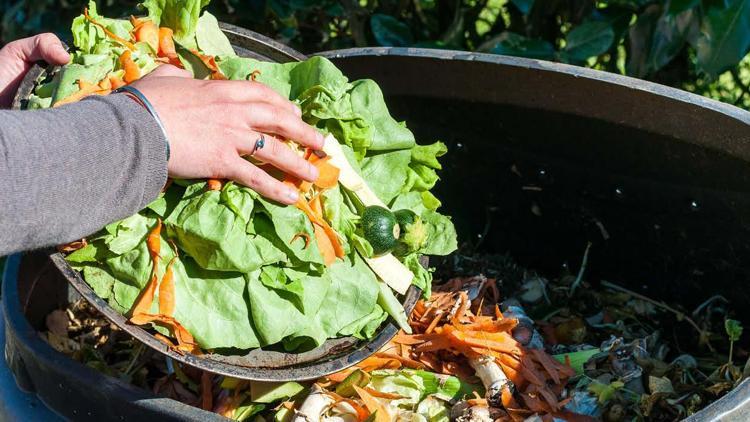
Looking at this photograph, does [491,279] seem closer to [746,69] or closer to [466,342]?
[466,342]

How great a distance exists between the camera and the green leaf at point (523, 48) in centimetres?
355

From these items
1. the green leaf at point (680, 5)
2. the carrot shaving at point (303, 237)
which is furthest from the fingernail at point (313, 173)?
the green leaf at point (680, 5)

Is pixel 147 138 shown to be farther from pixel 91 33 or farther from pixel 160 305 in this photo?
pixel 91 33

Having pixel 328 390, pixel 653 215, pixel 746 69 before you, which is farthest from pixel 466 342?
pixel 746 69

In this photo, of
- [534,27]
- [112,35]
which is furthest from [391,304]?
[534,27]

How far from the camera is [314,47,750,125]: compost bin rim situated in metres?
2.38

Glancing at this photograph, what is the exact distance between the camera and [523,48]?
3.59m

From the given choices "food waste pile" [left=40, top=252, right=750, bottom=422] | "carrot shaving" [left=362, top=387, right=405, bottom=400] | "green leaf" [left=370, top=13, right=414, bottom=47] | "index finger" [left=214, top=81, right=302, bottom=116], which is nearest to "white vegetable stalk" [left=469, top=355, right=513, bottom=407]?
"food waste pile" [left=40, top=252, right=750, bottom=422]

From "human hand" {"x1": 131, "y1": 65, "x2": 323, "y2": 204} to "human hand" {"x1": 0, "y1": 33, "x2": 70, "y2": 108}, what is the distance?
1.23 feet

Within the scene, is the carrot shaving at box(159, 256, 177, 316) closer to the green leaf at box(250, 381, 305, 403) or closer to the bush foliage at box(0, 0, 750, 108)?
the green leaf at box(250, 381, 305, 403)

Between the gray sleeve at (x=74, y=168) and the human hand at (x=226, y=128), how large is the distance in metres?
0.06

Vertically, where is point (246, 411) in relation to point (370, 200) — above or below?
below

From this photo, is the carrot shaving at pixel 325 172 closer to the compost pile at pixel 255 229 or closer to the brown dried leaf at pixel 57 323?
the compost pile at pixel 255 229

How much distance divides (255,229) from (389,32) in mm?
1991
